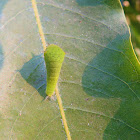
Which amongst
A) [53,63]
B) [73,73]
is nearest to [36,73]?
[53,63]

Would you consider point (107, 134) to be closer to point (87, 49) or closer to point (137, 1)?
point (87, 49)

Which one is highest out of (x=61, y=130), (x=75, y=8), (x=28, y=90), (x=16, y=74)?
(x=75, y=8)

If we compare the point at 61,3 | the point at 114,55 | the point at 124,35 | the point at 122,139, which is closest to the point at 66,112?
the point at 122,139

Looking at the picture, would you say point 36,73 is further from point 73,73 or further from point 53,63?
point 73,73
